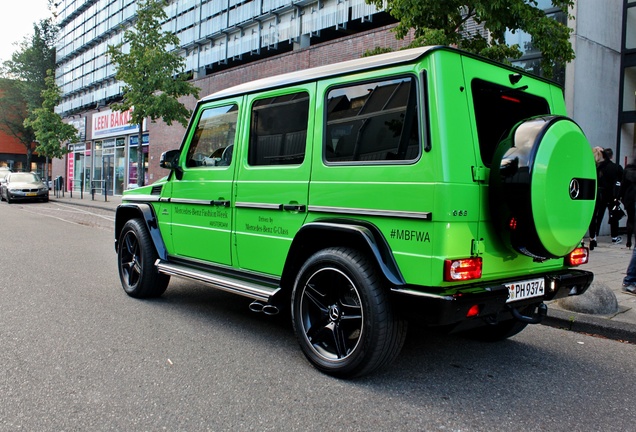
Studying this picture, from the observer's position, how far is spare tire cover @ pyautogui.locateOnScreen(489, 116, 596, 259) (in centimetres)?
319

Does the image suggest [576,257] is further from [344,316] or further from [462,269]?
[344,316]

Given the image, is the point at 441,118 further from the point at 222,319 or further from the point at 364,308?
the point at 222,319

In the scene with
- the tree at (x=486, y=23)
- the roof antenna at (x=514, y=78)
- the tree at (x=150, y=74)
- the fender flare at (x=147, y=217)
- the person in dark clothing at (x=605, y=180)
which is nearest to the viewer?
the roof antenna at (x=514, y=78)

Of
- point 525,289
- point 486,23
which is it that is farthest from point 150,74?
point 525,289

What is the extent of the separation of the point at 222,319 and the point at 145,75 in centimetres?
1640

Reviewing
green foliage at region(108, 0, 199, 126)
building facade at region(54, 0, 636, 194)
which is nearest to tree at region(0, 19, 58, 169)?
building facade at region(54, 0, 636, 194)

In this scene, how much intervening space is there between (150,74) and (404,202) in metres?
18.0

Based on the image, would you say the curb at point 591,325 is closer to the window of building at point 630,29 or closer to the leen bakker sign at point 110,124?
the window of building at point 630,29

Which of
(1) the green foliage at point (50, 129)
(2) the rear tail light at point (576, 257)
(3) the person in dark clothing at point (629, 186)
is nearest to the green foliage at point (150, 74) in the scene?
(1) the green foliage at point (50, 129)

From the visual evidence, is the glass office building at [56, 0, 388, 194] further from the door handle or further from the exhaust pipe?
the exhaust pipe

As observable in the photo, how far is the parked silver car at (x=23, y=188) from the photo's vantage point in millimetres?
24091

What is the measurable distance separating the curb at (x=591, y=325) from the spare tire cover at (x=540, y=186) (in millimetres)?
1867

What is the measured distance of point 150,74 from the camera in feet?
62.6

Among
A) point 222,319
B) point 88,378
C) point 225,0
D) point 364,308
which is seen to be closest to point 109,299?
point 222,319
